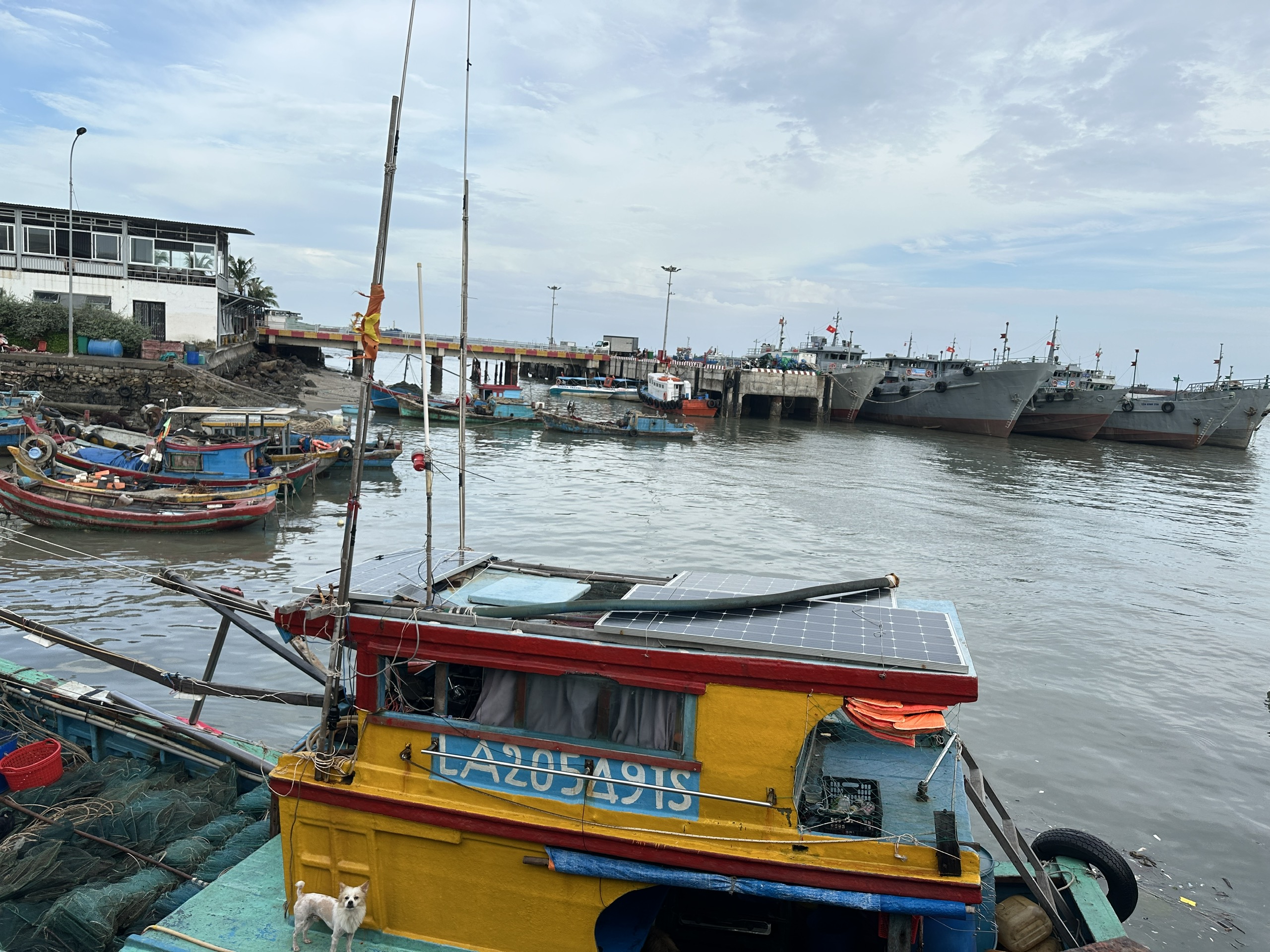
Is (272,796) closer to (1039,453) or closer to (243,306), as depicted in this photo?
(1039,453)

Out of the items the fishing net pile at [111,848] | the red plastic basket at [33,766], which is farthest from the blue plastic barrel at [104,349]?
the fishing net pile at [111,848]

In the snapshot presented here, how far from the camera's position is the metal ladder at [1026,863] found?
641 cm

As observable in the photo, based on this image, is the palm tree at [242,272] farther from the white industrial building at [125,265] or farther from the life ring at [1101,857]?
the life ring at [1101,857]

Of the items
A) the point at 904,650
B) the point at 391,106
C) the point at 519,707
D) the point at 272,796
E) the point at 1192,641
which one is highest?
the point at 391,106

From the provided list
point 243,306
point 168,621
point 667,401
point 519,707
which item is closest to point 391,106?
point 519,707

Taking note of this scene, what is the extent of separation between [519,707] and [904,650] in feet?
8.83

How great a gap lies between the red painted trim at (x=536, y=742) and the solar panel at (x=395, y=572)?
536mm

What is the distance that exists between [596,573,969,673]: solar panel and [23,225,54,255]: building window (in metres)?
55.2

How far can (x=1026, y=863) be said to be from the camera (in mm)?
6820

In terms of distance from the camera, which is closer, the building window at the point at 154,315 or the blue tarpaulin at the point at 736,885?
the blue tarpaulin at the point at 736,885

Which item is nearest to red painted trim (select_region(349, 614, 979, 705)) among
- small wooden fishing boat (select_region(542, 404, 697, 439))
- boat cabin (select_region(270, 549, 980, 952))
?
boat cabin (select_region(270, 549, 980, 952))

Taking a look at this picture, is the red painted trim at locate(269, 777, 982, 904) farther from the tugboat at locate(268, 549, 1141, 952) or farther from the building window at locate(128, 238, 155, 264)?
the building window at locate(128, 238, 155, 264)

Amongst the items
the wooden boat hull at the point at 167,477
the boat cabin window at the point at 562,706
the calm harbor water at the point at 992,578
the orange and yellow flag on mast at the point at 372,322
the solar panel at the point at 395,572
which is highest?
the orange and yellow flag on mast at the point at 372,322

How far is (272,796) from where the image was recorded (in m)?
7.61
